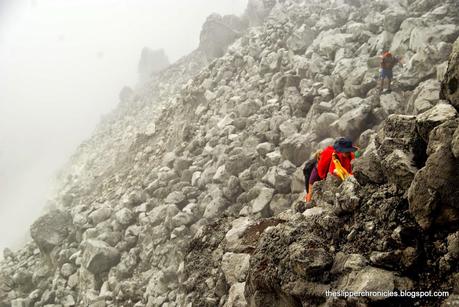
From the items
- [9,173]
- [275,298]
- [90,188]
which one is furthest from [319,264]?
[9,173]

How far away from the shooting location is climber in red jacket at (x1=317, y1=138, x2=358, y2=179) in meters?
6.93

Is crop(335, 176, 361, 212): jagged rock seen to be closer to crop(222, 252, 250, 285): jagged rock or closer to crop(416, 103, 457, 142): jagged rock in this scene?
crop(416, 103, 457, 142): jagged rock

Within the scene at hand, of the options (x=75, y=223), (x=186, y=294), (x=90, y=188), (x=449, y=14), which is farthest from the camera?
(x=90, y=188)

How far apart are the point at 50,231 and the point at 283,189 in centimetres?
985

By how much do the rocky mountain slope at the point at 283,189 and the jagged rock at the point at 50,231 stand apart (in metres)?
0.07

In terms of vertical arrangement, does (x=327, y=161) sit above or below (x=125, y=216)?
below

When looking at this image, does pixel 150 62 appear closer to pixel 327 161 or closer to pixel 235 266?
pixel 327 161

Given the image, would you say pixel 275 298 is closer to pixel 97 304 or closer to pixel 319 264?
pixel 319 264

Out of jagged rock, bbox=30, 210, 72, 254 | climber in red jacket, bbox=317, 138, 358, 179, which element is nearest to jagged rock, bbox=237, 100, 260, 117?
climber in red jacket, bbox=317, 138, 358, 179

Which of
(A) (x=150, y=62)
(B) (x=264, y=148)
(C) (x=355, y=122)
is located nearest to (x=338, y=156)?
(C) (x=355, y=122)

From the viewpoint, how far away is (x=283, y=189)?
978 centimetres

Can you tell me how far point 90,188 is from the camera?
20.8 m

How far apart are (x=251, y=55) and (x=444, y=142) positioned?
16236mm

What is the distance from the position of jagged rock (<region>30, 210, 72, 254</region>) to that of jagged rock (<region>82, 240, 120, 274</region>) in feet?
9.67
